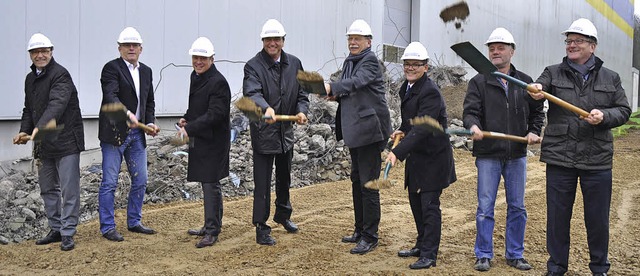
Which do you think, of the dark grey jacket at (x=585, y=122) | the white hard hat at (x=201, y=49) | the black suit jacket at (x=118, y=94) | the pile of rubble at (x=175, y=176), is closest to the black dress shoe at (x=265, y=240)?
the black suit jacket at (x=118, y=94)

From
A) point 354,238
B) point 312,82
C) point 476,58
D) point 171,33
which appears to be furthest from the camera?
point 171,33

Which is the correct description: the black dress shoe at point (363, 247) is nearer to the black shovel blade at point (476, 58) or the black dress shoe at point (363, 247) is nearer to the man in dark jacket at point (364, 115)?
the man in dark jacket at point (364, 115)

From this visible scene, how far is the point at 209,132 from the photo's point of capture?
6.20m

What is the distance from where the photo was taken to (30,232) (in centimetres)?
654

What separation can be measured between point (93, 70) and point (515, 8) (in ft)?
66.2

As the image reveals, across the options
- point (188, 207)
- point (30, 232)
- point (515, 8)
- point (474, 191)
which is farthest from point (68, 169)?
point (515, 8)

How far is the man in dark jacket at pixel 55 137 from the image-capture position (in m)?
6.04

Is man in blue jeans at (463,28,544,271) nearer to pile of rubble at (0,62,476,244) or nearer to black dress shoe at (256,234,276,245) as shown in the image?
black dress shoe at (256,234,276,245)

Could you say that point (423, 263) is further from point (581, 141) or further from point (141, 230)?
point (141, 230)

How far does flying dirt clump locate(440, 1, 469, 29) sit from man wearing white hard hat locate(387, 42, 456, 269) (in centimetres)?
1532

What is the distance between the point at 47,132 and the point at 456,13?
17220 millimetres

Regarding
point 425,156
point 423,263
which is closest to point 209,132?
point 425,156

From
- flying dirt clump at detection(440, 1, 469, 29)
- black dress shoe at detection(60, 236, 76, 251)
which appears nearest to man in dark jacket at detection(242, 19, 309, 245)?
black dress shoe at detection(60, 236, 76, 251)

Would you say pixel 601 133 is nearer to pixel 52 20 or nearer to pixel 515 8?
pixel 52 20
